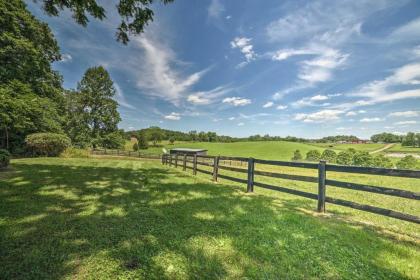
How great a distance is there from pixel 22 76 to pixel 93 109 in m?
20.1

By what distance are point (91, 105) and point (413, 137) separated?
393 feet

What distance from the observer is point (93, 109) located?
37188 mm

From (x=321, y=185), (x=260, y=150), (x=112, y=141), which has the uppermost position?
(x=112, y=141)

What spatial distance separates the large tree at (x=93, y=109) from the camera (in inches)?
1404

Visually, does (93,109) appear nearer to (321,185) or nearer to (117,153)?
(117,153)

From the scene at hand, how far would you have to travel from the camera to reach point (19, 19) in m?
17.8

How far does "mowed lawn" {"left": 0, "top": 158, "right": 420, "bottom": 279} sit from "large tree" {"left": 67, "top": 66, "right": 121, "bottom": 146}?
1353 inches

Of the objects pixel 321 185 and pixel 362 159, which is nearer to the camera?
pixel 321 185

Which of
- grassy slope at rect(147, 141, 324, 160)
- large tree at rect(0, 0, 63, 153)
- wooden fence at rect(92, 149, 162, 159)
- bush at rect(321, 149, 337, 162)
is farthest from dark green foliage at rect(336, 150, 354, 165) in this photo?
large tree at rect(0, 0, 63, 153)

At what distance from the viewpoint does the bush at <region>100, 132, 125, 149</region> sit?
37500mm

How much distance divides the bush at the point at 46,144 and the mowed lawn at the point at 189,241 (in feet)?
58.4

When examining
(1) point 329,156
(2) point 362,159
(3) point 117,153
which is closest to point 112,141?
(3) point 117,153

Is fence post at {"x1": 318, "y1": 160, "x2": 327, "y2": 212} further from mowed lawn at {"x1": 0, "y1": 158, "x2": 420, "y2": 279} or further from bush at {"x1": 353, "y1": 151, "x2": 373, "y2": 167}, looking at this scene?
bush at {"x1": 353, "y1": 151, "x2": 373, "y2": 167}

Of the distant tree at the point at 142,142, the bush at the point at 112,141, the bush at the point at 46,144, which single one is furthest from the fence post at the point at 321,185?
the distant tree at the point at 142,142
